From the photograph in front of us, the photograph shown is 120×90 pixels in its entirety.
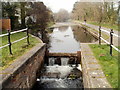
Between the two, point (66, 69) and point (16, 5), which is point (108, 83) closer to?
point (66, 69)

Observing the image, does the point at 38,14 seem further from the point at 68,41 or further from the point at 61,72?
the point at 61,72

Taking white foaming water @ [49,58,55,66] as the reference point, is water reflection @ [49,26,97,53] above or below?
above

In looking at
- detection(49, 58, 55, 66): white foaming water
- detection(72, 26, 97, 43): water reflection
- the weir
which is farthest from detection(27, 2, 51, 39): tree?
the weir

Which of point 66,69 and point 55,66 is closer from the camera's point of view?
point 66,69

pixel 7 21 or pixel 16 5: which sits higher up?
pixel 16 5

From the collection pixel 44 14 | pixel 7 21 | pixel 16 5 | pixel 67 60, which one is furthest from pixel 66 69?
pixel 44 14

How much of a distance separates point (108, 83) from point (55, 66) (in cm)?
464

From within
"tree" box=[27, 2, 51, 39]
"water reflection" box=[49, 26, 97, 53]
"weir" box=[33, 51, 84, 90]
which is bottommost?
"weir" box=[33, 51, 84, 90]

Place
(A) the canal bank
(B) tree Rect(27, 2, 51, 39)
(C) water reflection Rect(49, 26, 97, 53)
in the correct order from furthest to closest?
(B) tree Rect(27, 2, 51, 39)
(C) water reflection Rect(49, 26, 97, 53)
(A) the canal bank

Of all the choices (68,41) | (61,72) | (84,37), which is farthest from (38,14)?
(61,72)

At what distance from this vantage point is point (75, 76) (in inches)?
235

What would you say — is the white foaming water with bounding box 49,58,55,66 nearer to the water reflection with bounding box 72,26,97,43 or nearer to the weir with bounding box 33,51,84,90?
the weir with bounding box 33,51,84,90

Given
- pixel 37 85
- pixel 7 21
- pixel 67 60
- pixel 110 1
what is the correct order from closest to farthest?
1. pixel 37 85
2. pixel 67 60
3. pixel 7 21
4. pixel 110 1

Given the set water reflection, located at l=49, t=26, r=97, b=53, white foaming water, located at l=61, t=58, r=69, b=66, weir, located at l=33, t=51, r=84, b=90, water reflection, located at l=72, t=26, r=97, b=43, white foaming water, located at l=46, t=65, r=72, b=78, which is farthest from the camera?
water reflection, located at l=72, t=26, r=97, b=43
